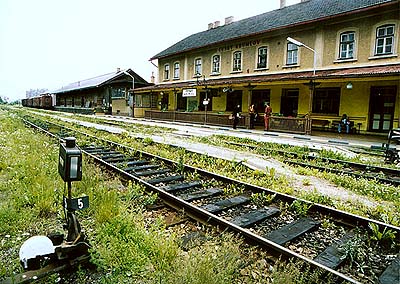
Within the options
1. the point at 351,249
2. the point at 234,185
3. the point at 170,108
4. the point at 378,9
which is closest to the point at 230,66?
the point at 170,108

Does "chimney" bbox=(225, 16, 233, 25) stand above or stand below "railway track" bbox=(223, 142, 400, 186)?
above

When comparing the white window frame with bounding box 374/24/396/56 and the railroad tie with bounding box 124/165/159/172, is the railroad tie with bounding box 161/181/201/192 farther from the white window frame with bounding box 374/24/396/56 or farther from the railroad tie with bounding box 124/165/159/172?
the white window frame with bounding box 374/24/396/56

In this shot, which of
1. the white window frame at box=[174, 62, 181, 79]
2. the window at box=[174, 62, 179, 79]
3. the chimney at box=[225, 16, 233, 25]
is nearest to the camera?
the chimney at box=[225, 16, 233, 25]

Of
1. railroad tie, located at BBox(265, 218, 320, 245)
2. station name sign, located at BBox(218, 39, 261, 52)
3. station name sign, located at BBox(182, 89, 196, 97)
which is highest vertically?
station name sign, located at BBox(218, 39, 261, 52)

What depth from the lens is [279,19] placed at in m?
21.1

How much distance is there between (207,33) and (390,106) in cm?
1829

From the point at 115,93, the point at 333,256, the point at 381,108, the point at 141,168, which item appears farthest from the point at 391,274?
the point at 115,93

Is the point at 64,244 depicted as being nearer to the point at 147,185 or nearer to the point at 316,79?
the point at 147,185

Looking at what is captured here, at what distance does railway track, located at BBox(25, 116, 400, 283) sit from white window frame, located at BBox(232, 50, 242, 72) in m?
18.3

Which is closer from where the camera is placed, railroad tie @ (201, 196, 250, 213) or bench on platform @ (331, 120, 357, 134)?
railroad tie @ (201, 196, 250, 213)

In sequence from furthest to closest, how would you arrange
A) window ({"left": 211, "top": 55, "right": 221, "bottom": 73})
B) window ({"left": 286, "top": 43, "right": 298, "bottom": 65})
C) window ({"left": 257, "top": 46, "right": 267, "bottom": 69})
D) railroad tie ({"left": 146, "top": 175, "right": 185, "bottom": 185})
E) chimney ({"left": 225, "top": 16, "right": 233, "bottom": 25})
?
chimney ({"left": 225, "top": 16, "right": 233, "bottom": 25})
window ({"left": 211, "top": 55, "right": 221, "bottom": 73})
window ({"left": 257, "top": 46, "right": 267, "bottom": 69})
window ({"left": 286, "top": 43, "right": 298, "bottom": 65})
railroad tie ({"left": 146, "top": 175, "right": 185, "bottom": 185})

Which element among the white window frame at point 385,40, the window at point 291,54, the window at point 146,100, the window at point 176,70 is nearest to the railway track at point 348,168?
the white window frame at point 385,40

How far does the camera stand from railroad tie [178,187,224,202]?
15.4ft

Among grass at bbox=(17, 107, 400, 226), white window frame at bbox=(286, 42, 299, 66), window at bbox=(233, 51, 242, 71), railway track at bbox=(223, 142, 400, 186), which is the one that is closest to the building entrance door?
white window frame at bbox=(286, 42, 299, 66)
